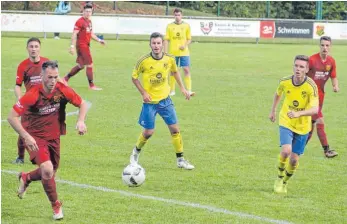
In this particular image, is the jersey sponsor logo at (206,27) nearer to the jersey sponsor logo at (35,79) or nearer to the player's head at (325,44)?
the player's head at (325,44)

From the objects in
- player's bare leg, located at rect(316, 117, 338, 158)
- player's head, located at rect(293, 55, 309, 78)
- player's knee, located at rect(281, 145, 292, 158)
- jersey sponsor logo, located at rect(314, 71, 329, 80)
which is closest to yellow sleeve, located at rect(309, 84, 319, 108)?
player's head, located at rect(293, 55, 309, 78)

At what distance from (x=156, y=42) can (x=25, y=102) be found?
Answer: 3642 millimetres

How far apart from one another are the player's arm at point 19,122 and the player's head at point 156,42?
3528mm

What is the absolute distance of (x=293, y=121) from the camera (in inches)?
453

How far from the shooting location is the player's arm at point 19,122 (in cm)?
930

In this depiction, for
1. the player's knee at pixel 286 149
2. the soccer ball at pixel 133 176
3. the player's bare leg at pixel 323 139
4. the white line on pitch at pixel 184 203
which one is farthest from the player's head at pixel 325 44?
the white line on pitch at pixel 184 203

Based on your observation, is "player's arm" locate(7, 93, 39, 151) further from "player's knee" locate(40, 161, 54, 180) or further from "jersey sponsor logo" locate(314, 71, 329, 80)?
"jersey sponsor logo" locate(314, 71, 329, 80)

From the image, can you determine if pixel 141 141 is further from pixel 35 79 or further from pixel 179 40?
pixel 179 40

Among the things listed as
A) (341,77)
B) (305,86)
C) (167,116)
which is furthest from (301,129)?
(341,77)

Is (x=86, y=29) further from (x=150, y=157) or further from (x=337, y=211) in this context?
(x=337, y=211)

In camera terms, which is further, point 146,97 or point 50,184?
point 146,97

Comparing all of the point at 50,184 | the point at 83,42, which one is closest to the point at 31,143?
the point at 50,184

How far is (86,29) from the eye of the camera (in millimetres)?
22812

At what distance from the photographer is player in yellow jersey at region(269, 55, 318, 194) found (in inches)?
449
